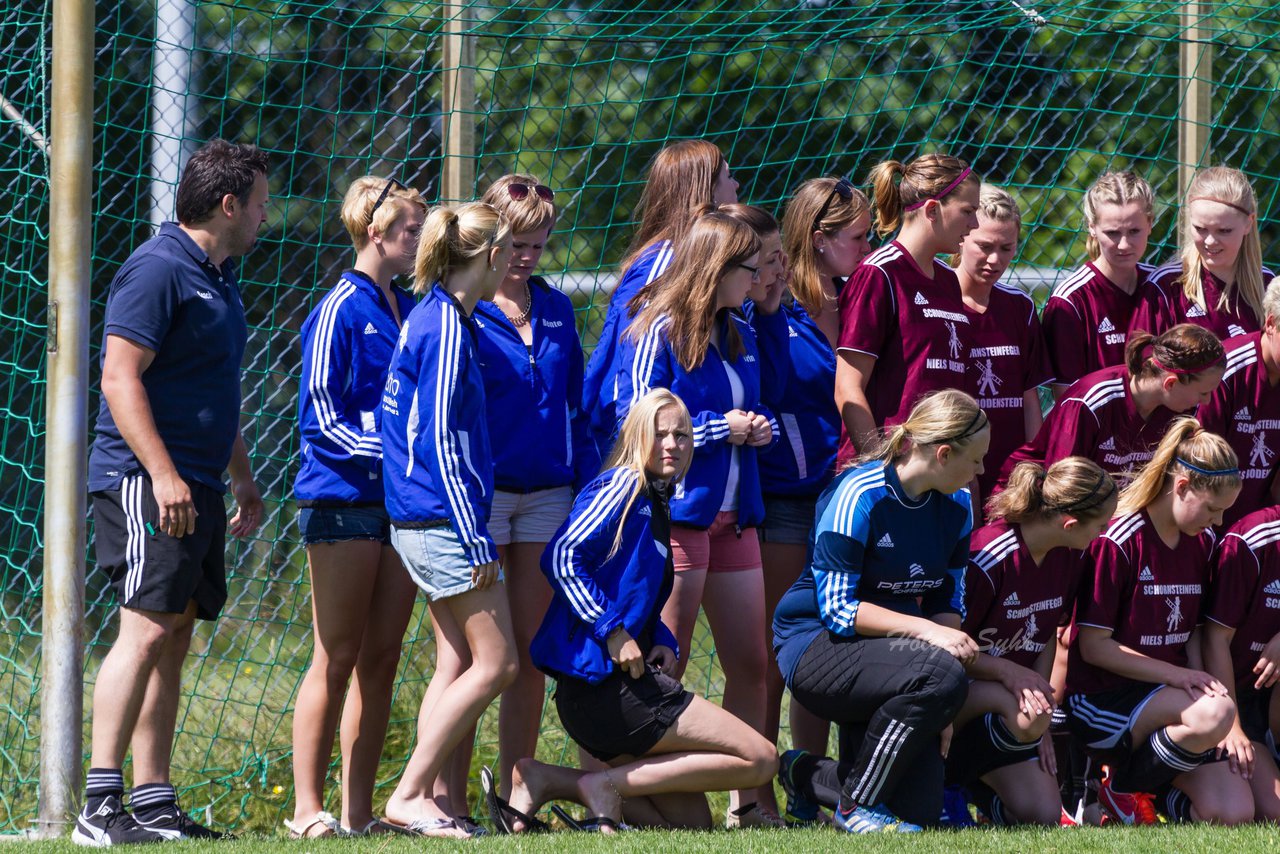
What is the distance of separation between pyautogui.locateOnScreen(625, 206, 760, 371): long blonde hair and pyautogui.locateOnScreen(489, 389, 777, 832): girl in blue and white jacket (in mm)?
227

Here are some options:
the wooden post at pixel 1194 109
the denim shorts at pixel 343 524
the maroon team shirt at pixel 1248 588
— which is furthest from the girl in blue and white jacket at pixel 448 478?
the wooden post at pixel 1194 109

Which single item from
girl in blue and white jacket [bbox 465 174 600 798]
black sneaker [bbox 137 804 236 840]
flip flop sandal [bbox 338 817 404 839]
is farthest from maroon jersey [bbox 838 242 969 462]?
black sneaker [bbox 137 804 236 840]

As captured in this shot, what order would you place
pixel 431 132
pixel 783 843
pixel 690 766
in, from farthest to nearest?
pixel 431 132 < pixel 690 766 < pixel 783 843

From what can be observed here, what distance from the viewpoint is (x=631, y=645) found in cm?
382

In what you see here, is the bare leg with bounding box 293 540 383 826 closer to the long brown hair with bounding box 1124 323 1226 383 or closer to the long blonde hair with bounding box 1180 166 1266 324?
the long brown hair with bounding box 1124 323 1226 383

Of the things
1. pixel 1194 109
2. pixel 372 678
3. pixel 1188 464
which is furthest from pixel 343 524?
pixel 1194 109

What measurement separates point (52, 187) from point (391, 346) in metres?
1.12

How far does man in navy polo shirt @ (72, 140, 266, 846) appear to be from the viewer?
371 centimetres

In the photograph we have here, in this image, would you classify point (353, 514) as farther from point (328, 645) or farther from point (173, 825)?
point (173, 825)

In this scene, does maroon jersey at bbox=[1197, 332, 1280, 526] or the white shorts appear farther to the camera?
maroon jersey at bbox=[1197, 332, 1280, 526]

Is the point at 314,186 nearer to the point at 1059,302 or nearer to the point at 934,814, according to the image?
the point at 1059,302

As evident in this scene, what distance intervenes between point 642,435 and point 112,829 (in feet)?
5.21

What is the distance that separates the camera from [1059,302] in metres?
4.72

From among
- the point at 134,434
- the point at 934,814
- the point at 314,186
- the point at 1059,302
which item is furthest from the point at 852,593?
the point at 314,186
